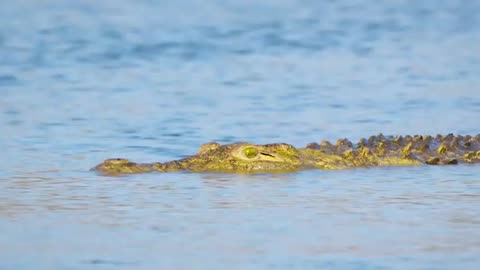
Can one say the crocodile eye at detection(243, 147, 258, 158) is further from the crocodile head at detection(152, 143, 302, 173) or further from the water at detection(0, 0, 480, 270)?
the water at detection(0, 0, 480, 270)

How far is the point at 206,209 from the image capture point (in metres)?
9.28

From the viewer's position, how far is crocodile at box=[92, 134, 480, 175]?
11016mm

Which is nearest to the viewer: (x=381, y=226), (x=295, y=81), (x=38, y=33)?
(x=381, y=226)

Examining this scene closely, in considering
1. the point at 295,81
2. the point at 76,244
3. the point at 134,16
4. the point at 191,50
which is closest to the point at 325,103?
the point at 295,81

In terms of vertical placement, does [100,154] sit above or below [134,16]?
below

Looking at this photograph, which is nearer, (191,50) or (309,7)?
(191,50)

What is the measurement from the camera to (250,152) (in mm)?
11164

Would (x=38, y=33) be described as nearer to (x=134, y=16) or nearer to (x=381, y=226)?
(x=134, y=16)

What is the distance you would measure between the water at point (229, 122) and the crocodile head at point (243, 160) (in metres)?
0.29

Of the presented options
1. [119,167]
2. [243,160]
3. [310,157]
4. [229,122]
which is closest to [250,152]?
[243,160]

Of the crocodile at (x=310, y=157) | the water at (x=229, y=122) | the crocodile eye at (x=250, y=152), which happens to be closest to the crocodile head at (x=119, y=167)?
the crocodile at (x=310, y=157)

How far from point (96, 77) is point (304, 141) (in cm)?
478

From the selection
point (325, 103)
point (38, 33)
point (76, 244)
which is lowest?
point (76, 244)

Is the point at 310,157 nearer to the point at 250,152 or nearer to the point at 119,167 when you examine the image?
the point at 250,152
